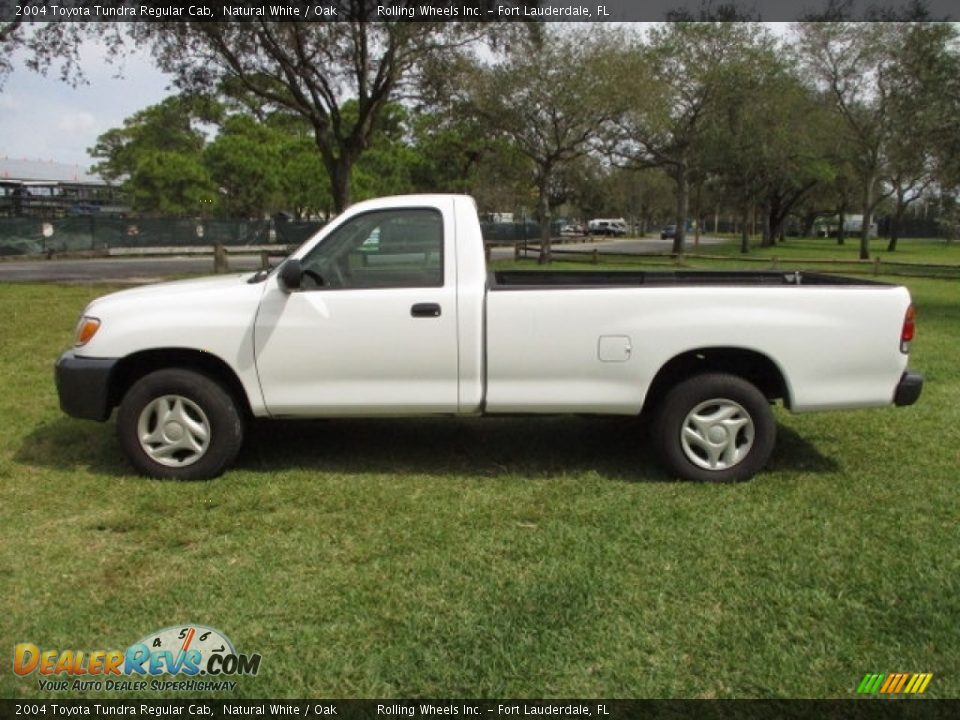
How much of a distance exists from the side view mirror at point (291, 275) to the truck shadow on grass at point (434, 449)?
1193 mm

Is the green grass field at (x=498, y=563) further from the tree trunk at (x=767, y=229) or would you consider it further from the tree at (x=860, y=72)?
the tree trunk at (x=767, y=229)

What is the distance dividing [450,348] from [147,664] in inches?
90.6

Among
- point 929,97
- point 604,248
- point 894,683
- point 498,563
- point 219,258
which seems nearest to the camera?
point 894,683

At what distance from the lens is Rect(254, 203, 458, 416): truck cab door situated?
460 centimetres

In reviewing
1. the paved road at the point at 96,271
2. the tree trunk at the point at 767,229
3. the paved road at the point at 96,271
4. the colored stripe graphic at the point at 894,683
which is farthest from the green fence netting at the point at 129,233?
the tree trunk at the point at 767,229

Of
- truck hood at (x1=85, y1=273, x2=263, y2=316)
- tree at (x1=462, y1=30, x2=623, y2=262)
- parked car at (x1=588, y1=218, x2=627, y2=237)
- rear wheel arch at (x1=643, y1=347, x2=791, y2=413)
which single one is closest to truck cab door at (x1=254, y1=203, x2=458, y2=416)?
truck hood at (x1=85, y1=273, x2=263, y2=316)

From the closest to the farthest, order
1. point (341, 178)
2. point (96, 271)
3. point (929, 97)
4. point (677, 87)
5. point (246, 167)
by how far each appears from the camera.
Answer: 1. point (929, 97)
2. point (341, 178)
3. point (96, 271)
4. point (677, 87)
5. point (246, 167)

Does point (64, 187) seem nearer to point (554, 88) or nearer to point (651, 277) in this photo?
point (554, 88)

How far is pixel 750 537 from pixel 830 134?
42.0 metres

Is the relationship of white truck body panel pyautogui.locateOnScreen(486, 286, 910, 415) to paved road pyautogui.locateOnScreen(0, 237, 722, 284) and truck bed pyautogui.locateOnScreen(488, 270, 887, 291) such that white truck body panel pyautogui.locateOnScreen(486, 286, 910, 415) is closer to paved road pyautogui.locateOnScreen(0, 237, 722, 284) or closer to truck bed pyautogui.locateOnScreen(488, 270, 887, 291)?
truck bed pyautogui.locateOnScreen(488, 270, 887, 291)

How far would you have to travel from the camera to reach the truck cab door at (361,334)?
15.1 ft

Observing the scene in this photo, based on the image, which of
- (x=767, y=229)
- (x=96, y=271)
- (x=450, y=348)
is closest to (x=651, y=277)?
(x=450, y=348)

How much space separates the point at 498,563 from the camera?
371 cm

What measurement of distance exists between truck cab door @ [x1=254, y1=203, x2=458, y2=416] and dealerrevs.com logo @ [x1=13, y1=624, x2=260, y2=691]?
1.81 metres
